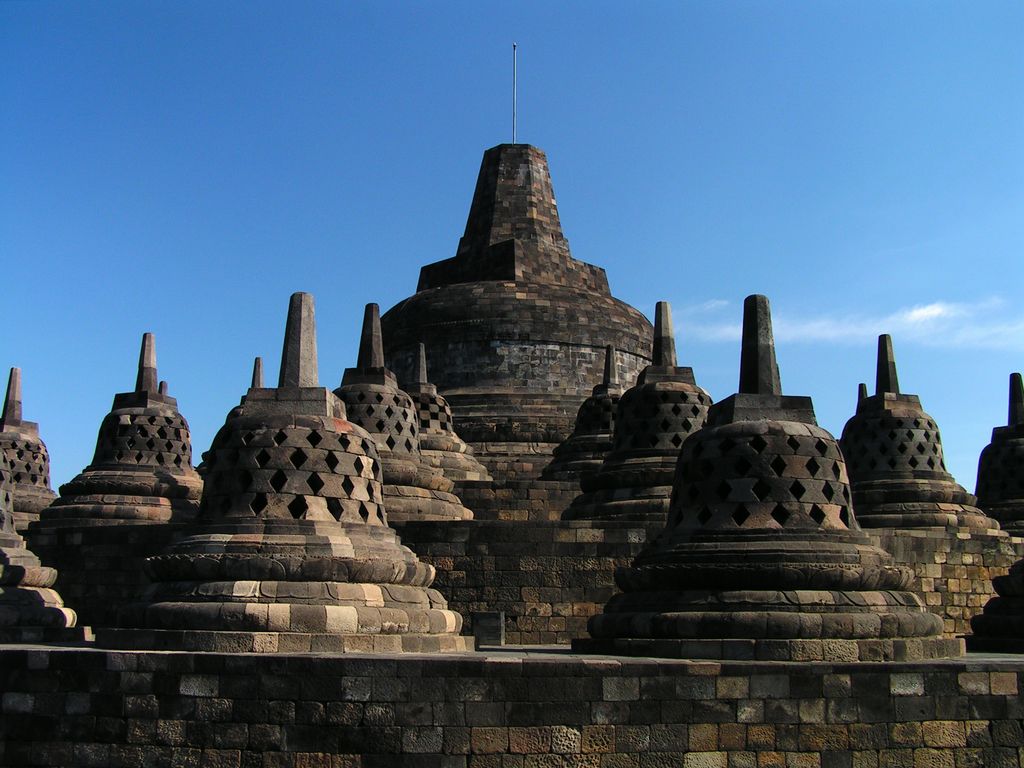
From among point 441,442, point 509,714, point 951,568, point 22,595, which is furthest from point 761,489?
point 441,442

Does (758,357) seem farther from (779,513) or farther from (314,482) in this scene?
(314,482)

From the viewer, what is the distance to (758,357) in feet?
40.3

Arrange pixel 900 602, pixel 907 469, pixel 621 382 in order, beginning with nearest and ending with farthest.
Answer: pixel 900 602, pixel 907 469, pixel 621 382

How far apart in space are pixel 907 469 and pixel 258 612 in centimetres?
1359

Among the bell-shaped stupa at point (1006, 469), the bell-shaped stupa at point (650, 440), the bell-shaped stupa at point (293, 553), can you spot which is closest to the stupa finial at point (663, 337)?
the bell-shaped stupa at point (650, 440)

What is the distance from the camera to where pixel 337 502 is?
11.9 meters

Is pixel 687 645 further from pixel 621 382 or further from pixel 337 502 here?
pixel 621 382

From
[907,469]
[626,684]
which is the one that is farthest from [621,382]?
[626,684]

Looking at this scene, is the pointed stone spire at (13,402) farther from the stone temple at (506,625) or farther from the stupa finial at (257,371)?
the stone temple at (506,625)

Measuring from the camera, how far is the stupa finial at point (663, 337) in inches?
838

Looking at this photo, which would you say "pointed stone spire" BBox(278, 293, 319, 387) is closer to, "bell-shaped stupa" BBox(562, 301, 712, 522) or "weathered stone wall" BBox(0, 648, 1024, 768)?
"weathered stone wall" BBox(0, 648, 1024, 768)

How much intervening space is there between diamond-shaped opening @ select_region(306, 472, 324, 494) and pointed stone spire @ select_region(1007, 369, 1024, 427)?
17.0 meters

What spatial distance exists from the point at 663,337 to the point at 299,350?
10089mm

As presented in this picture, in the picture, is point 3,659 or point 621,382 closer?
point 3,659
